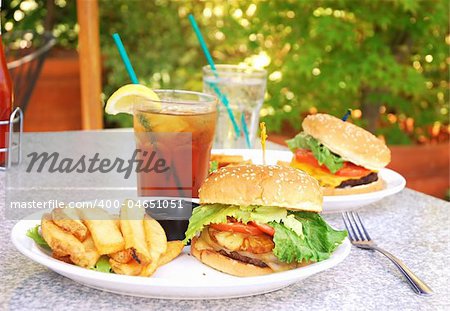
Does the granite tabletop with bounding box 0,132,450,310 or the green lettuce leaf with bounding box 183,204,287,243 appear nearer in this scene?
the granite tabletop with bounding box 0,132,450,310

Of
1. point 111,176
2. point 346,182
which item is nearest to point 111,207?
point 111,176

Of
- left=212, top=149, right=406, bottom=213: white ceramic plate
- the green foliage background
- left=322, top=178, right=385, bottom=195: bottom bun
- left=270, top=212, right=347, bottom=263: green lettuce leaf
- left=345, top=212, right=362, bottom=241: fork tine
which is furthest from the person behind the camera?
the green foliage background

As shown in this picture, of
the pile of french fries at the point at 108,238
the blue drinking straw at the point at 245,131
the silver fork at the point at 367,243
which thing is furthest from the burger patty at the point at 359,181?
the pile of french fries at the point at 108,238

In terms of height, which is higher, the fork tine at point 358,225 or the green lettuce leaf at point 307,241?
the green lettuce leaf at point 307,241

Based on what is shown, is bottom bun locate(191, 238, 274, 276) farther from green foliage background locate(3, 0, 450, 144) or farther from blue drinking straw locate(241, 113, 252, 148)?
green foliage background locate(3, 0, 450, 144)

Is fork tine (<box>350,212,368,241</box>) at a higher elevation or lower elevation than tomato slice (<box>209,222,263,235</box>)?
lower

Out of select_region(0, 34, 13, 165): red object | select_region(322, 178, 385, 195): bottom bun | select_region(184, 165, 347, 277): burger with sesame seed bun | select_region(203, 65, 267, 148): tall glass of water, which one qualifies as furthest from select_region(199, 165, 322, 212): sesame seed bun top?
select_region(203, 65, 267, 148): tall glass of water

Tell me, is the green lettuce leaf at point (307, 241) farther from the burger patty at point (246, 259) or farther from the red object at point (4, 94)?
the red object at point (4, 94)

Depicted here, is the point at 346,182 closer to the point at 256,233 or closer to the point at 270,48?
the point at 256,233
